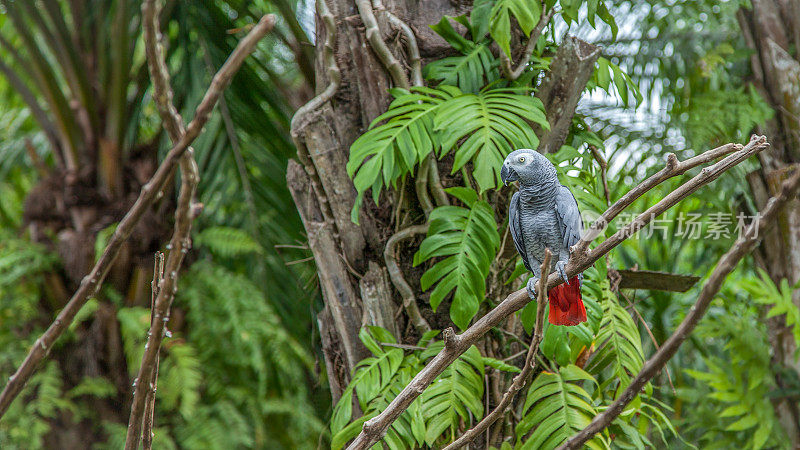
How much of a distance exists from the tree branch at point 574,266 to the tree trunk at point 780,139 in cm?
146

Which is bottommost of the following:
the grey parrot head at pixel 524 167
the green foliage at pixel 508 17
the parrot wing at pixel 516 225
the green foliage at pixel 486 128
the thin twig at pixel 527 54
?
the parrot wing at pixel 516 225

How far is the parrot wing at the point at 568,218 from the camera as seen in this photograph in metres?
0.82

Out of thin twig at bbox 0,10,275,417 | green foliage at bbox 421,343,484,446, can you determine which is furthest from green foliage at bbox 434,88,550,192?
thin twig at bbox 0,10,275,417

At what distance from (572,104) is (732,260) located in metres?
0.63

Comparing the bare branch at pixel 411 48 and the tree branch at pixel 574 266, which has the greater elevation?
the bare branch at pixel 411 48

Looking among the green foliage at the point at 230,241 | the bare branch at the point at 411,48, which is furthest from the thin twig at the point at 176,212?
the green foliage at the point at 230,241

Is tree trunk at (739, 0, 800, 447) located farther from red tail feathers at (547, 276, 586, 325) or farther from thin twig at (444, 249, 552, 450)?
thin twig at (444, 249, 552, 450)

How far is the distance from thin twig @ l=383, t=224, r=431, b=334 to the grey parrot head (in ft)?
1.09

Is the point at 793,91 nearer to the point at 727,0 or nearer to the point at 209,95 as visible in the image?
the point at 727,0

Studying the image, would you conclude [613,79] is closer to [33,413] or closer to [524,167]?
[524,167]

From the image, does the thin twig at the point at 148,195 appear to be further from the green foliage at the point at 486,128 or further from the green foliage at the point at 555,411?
the green foliage at the point at 555,411

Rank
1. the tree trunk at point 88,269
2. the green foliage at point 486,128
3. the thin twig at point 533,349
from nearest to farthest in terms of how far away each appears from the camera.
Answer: the thin twig at point 533,349 < the green foliage at point 486,128 < the tree trunk at point 88,269

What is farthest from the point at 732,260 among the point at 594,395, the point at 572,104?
the point at 594,395

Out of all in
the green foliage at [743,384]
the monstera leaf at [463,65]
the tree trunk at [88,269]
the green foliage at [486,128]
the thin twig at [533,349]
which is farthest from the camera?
the tree trunk at [88,269]
